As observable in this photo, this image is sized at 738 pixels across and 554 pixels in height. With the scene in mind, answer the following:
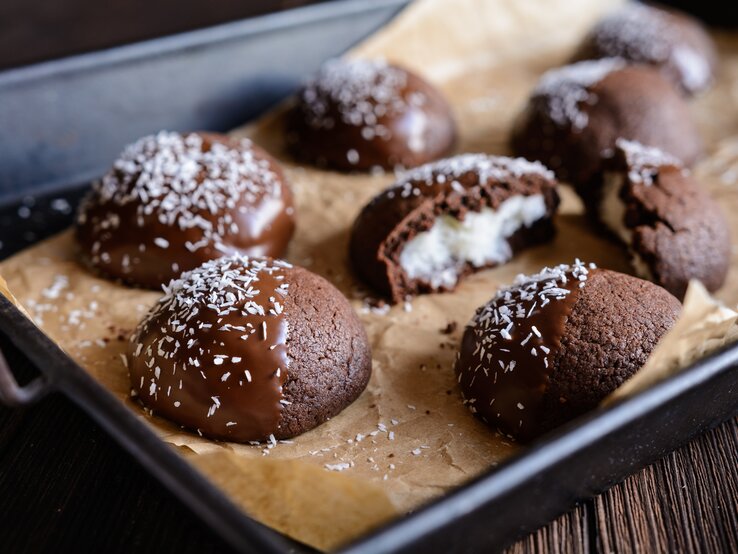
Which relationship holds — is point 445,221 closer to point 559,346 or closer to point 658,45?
point 559,346

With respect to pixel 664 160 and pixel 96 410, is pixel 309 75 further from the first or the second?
pixel 96 410

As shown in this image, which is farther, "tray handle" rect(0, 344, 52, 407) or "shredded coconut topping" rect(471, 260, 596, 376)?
"shredded coconut topping" rect(471, 260, 596, 376)

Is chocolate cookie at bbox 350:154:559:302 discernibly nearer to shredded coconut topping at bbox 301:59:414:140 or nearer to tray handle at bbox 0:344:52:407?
→ shredded coconut topping at bbox 301:59:414:140

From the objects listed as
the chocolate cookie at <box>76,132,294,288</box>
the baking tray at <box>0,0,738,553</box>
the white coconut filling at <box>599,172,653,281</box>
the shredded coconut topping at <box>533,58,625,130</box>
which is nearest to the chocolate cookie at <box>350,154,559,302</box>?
the white coconut filling at <box>599,172,653,281</box>

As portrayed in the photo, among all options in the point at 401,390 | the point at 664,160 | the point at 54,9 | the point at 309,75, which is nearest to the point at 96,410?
the point at 401,390

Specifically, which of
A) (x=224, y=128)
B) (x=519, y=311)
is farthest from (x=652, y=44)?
(x=519, y=311)
